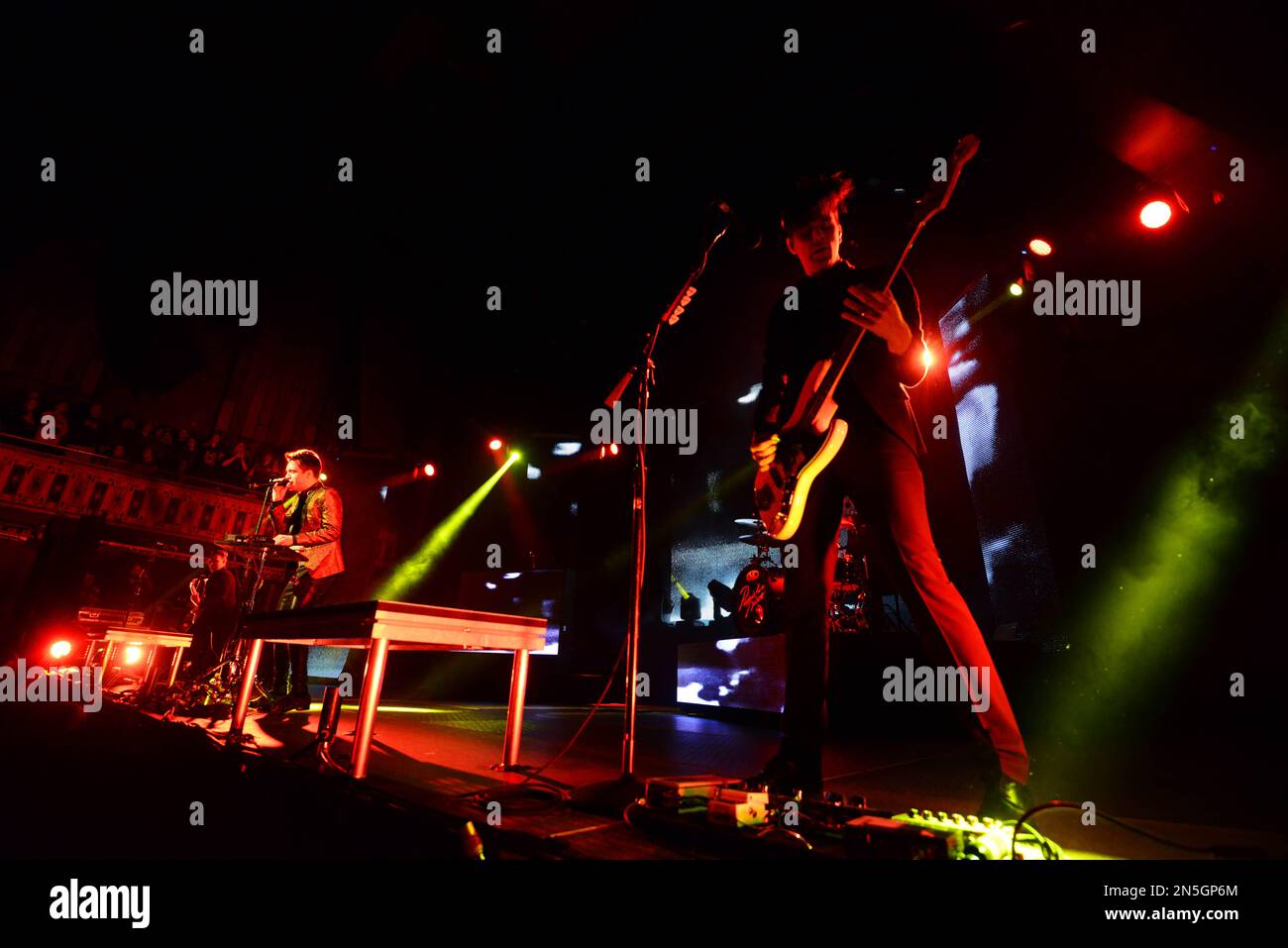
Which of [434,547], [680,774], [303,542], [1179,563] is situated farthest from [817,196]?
[434,547]

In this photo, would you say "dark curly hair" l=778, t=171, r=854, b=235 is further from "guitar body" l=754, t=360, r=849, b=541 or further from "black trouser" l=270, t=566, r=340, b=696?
"black trouser" l=270, t=566, r=340, b=696

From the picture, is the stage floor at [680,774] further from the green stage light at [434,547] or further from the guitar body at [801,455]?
the green stage light at [434,547]

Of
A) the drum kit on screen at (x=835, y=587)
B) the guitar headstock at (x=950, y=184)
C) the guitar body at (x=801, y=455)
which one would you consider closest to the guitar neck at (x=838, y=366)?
the guitar body at (x=801, y=455)

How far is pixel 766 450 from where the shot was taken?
2.18m

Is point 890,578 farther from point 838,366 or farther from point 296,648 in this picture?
point 296,648

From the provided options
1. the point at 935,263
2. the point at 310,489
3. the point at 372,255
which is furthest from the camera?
the point at 372,255

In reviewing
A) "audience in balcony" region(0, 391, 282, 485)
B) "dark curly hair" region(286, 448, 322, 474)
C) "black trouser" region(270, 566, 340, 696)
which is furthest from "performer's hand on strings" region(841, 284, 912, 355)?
"audience in balcony" region(0, 391, 282, 485)

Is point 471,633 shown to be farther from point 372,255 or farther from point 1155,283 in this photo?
point 372,255

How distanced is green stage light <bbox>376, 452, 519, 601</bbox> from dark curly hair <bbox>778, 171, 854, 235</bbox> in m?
9.77

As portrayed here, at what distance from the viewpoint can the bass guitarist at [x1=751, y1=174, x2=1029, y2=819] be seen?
1752mm

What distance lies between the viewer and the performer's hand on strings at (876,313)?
193 centimetres
